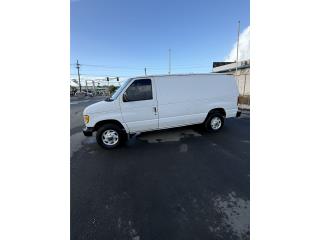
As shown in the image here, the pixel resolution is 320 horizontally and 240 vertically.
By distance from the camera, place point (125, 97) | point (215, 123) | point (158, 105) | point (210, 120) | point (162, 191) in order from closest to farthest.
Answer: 1. point (162, 191)
2. point (125, 97)
3. point (158, 105)
4. point (210, 120)
5. point (215, 123)

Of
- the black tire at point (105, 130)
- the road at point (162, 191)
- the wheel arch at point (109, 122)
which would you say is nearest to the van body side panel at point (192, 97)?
the road at point (162, 191)

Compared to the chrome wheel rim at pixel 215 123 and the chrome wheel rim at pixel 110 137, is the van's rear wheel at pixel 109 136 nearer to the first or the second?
the chrome wheel rim at pixel 110 137

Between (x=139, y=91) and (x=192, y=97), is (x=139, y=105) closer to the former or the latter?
(x=139, y=91)

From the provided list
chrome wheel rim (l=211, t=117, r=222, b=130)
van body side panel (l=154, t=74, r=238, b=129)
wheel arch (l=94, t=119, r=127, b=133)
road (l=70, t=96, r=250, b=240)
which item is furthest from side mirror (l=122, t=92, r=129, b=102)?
chrome wheel rim (l=211, t=117, r=222, b=130)

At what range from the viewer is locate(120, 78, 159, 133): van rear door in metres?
4.23

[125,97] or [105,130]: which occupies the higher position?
[125,97]

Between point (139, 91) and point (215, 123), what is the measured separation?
118 inches

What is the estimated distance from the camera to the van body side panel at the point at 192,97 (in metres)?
4.59

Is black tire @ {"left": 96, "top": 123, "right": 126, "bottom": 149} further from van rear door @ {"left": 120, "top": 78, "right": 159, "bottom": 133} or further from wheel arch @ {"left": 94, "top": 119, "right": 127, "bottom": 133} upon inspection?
van rear door @ {"left": 120, "top": 78, "right": 159, "bottom": 133}

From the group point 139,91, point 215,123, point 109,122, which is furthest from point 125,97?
point 215,123

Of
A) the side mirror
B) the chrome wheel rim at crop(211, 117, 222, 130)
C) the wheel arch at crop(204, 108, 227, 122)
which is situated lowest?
the chrome wheel rim at crop(211, 117, 222, 130)

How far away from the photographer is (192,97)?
4898 millimetres
